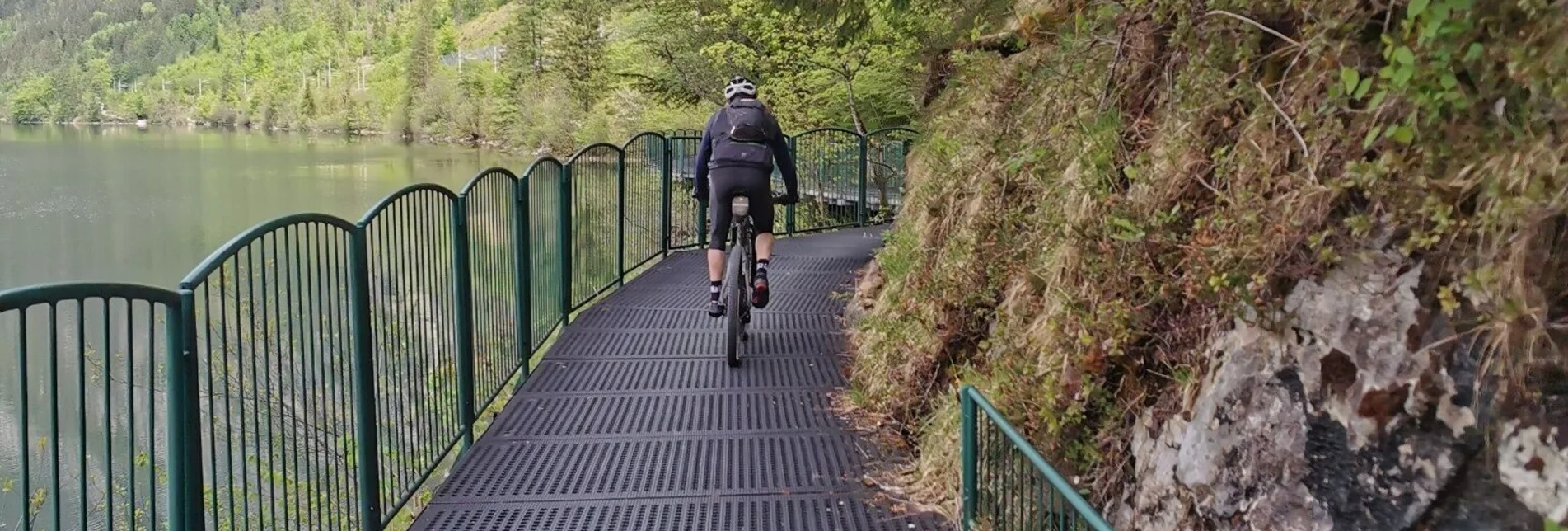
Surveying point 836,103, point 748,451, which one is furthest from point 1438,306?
point 836,103

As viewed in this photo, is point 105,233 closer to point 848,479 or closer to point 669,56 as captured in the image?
point 669,56

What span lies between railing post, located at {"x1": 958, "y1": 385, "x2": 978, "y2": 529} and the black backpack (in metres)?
3.51

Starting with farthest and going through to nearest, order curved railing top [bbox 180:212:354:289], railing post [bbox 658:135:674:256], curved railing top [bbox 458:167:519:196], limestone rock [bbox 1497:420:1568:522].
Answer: railing post [bbox 658:135:674:256] → curved railing top [bbox 458:167:519:196] → curved railing top [bbox 180:212:354:289] → limestone rock [bbox 1497:420:1568:522]

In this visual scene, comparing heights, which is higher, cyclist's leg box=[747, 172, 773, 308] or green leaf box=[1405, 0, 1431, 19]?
green leaf box=[1405, 0, 1431, 19]

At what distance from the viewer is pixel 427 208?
4.72m

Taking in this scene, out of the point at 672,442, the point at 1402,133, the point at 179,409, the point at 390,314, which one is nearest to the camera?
the point at 1402,133

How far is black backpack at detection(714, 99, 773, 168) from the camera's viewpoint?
645 centimetres

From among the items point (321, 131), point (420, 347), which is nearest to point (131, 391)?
point (420, 347)

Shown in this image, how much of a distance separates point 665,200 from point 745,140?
13.9 ft

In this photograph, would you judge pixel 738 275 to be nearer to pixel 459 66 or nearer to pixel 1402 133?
pixel 1402 133

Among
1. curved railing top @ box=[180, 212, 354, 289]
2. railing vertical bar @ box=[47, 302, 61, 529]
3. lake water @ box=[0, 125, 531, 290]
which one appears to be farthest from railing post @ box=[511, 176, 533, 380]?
lake water @ box=[0, 125, 531, 290]

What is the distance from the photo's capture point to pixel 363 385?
3.84 m

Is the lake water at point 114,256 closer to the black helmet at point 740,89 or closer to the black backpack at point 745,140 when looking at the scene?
the black backpack at point 745,140

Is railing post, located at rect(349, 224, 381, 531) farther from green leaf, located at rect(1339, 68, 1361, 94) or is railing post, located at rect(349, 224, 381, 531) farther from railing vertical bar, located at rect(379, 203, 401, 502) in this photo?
green leaf, located at rect(1339, 68, 1361, 94)
